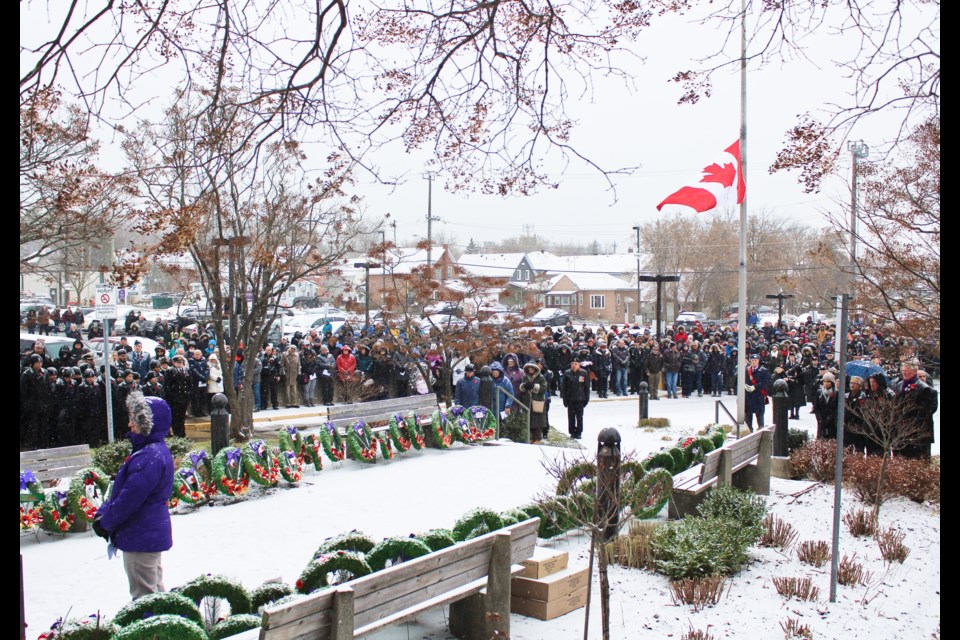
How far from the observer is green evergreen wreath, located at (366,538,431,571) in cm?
589

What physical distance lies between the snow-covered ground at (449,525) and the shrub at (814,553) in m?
0.10

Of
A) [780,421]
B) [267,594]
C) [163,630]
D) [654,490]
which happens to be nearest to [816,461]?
[780,421]

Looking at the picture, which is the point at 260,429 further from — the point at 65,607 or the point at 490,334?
the point at 65,607

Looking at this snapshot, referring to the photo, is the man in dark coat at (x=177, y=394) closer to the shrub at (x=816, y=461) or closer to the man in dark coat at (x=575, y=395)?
the man in dark coat at (x=575, y=395)

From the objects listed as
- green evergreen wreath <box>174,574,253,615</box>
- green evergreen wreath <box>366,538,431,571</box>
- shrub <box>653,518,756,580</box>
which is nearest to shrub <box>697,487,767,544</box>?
shrub <box>653,518,756,580</box>

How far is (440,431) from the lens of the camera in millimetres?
13805

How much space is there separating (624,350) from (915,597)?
59.2 feet

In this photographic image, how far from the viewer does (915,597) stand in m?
7.14

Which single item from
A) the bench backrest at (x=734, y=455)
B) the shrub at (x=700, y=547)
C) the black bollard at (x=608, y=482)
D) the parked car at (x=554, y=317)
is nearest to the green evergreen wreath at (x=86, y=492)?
the black bollard at (x=608, y=482)

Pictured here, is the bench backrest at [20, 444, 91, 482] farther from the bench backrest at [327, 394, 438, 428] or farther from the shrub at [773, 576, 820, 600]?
the shrub at [773, 576, 820, 600]

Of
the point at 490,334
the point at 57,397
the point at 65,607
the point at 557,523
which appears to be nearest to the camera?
the point at 65,607

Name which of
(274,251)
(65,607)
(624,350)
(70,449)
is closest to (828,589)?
(65,607)

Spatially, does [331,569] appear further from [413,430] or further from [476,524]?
[413,430]

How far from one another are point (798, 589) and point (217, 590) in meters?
4.71
